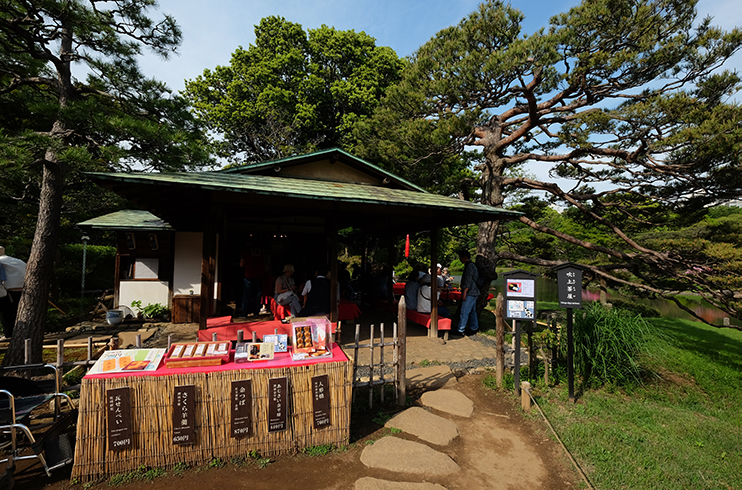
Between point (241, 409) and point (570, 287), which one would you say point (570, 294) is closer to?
point (570, 287)

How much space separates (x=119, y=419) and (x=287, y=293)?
4.18 meters

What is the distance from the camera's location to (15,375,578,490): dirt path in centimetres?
306

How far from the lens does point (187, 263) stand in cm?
1009

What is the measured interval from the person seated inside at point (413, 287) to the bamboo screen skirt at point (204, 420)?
4724 millimetres

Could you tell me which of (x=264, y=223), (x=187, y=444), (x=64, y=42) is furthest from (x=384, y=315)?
(x=64, y=42)

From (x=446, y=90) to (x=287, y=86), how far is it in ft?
46.3

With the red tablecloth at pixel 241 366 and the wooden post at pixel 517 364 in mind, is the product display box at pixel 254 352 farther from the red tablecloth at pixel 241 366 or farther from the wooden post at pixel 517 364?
the wooden post at pixel 517 364

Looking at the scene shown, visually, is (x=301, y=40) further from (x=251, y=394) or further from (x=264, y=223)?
(x=251, y=394)

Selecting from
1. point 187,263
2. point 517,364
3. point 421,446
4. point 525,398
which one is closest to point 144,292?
point 187,263

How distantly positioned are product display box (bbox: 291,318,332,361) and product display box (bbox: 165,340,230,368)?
0.77 metres

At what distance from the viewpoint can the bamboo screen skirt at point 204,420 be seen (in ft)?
10.0

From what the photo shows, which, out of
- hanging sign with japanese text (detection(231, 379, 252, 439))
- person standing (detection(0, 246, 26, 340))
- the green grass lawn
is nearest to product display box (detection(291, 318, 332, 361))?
hanging sign with japanese text (detection(231, 379, 252, 439))

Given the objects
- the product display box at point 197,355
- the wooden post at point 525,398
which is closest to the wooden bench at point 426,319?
the wooden post at point 525,398

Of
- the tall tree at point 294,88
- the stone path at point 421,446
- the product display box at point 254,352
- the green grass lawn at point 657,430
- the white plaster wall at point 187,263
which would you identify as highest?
the tall tree at point 294,88
